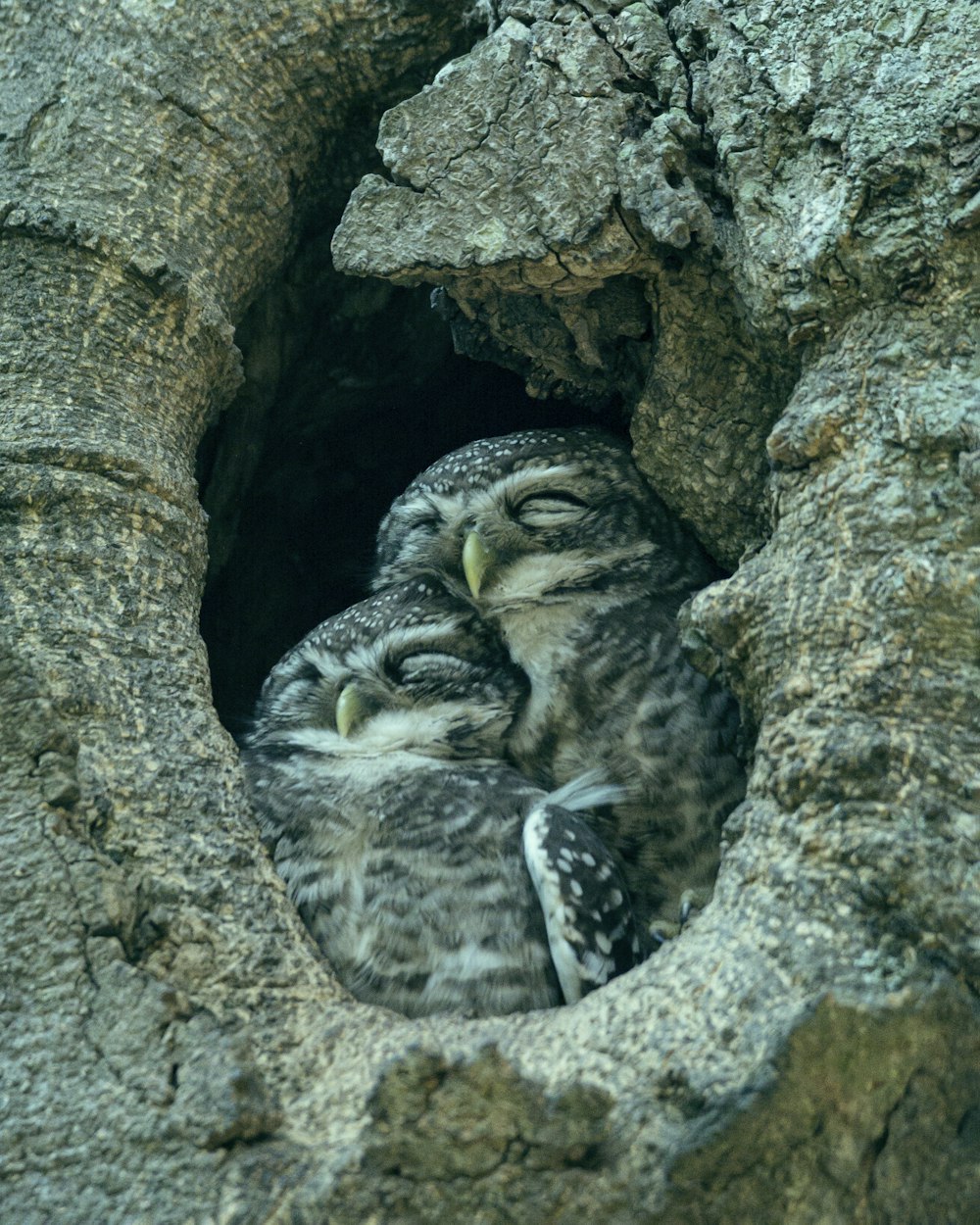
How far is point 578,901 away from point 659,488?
851 millimetres

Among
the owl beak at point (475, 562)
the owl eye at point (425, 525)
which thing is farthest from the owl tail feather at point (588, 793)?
the owl eye at point (425, 525)

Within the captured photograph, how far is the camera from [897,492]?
1.63 metres

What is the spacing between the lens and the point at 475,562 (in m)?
2.35

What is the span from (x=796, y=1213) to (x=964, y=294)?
1.24m

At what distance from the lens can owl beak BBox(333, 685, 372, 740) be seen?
7.45 ft

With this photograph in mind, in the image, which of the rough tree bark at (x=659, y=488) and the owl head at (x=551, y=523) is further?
the owl head at (x=551, y=523)

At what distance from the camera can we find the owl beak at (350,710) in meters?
2.27

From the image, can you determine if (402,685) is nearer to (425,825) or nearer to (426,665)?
(426,665)

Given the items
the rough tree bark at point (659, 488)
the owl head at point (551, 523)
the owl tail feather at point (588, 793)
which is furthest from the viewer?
the owl head at point (551, 523)

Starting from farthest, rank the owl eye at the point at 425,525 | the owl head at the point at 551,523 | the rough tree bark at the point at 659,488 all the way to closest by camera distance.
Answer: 1. the owl eye at the point at 425,525
2. the owl head at the point at 551,523
3. the rough tree bark at the point at 659,488

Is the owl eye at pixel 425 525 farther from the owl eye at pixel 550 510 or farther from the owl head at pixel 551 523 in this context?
the owl eye at pixel 550 510

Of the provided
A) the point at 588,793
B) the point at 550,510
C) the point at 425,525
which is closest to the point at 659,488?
the point at 550,510

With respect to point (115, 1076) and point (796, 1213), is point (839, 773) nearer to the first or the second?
point (796, 1213)

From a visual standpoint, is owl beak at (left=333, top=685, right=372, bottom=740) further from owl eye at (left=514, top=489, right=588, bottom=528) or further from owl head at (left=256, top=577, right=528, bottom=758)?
owl eye at (left=514, top=489, right=588, bottom=528)
